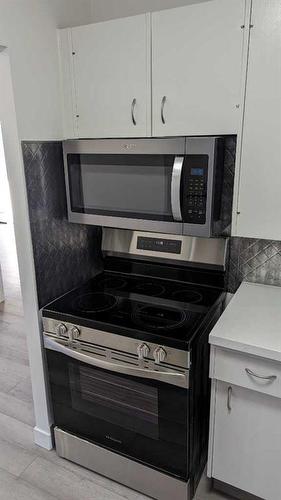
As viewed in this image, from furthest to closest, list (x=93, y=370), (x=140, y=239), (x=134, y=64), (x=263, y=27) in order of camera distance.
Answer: (x=140, y=239) < (x=93, y=370) < (x=134, y=64) < (x=263, y=27)

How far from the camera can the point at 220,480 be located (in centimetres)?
163

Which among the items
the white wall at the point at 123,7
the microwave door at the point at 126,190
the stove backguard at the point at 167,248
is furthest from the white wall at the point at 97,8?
the stove backguard at the point at 167,248

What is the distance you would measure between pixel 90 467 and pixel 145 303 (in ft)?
2.94

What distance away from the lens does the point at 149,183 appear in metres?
1.59

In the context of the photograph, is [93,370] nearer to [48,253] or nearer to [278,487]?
[48,253]

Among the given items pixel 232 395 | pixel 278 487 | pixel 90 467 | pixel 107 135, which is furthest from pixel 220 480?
pixel 107 135

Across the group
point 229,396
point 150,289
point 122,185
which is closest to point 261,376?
point 229,396

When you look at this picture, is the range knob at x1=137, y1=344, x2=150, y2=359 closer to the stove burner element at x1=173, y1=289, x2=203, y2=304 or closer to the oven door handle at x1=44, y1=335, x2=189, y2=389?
the oven door handle at x1=44, y1=335, x2=189, y2=389

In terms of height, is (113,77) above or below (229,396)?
above

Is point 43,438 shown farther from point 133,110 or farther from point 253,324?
point 133,110

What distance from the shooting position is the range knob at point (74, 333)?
1.63m

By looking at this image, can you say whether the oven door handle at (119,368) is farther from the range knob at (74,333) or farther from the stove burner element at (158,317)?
the stove burner element at (158,317)

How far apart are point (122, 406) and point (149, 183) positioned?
3.32 feet

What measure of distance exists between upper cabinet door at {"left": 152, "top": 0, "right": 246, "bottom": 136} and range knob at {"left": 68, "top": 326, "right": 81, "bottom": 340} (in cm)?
95
